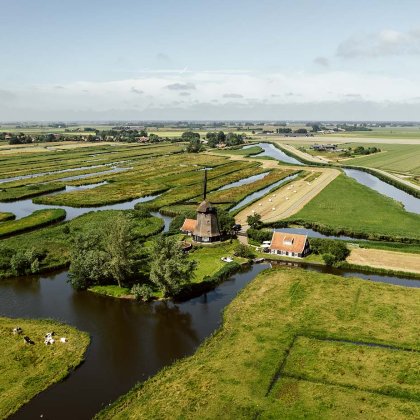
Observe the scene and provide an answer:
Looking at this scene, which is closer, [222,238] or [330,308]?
[330,308]

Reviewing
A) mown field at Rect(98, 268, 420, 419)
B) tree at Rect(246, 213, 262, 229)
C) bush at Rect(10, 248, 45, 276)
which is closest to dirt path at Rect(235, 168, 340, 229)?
tree at Rect(246, 213, 262, 229)

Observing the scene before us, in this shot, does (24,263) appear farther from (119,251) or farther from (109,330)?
(109,330)

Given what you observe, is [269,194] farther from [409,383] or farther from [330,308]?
[409,383]

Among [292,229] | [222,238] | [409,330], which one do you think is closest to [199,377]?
[409,330]

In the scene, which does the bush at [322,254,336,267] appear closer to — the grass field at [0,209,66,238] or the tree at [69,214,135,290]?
the tree at [69,214,135,290]

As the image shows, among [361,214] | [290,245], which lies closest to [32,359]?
[290,245]

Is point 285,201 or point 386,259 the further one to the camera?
point 285,201
